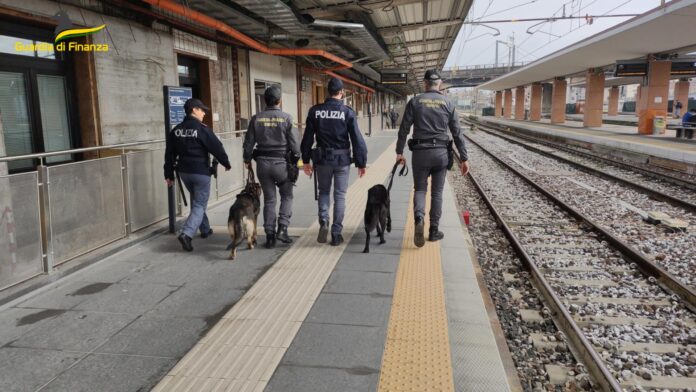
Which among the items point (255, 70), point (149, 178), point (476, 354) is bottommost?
point (476, 354)

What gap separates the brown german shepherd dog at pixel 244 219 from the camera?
535 centimetres

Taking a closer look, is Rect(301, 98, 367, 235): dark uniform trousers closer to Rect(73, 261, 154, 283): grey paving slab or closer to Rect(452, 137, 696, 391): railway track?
Rect(73, 261, 154, 283): grey paving slab

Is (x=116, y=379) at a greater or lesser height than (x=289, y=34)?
lesser

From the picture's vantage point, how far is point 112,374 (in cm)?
301

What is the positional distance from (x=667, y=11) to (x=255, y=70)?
12.8 metres

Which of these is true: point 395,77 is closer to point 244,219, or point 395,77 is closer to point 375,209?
point 375,209

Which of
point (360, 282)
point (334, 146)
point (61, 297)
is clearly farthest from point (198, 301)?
point (334, 146)

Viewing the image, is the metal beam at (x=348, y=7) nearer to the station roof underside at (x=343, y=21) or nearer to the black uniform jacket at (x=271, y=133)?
the station roof underside at (x=343, y=21)

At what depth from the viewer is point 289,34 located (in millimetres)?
12016

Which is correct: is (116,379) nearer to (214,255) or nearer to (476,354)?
(476,354)

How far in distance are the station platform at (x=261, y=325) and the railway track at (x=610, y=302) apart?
0.75 m

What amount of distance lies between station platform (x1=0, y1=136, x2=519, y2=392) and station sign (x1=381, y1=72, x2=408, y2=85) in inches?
845

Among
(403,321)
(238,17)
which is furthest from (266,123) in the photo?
(238,17)

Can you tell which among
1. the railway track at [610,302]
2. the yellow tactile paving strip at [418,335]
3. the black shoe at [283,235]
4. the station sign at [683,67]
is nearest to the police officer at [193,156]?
the black shoe at [283,235]
